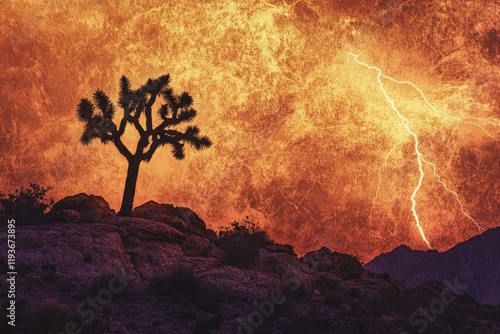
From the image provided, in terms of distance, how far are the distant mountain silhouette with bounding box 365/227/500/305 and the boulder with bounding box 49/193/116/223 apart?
55.7ft

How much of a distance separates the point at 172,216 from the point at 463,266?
63.8 ft

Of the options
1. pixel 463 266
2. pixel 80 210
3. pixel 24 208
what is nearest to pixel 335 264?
pixel 80 210

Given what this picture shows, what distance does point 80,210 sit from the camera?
893 inches

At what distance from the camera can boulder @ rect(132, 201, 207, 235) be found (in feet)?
74.8

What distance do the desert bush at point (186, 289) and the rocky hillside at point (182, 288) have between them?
1.0 inches

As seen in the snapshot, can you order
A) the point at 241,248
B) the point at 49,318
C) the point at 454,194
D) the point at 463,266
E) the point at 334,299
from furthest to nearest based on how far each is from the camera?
the point at 463,266 < the point at 454,194 < the point at 241,248 < the point at 334,299 < the point at 49,318

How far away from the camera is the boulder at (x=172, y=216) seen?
22812 mm

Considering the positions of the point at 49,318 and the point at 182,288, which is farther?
the point at 182,288

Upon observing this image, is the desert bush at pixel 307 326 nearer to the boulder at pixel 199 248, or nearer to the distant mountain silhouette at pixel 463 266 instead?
the boulder at pixel 199 248

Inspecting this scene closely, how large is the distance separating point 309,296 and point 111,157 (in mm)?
15637

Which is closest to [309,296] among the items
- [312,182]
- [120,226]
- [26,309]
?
[120,226]

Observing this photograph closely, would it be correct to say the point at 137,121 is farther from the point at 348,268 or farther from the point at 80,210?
the point at 348,268

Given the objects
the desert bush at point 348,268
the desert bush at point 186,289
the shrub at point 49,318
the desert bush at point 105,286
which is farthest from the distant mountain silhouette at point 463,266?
the shrub at point 49,318

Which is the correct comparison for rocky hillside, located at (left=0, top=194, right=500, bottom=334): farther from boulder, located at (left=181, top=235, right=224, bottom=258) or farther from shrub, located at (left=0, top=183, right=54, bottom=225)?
shrub, located at (left=0, top=183, right=54, bottom=225)
